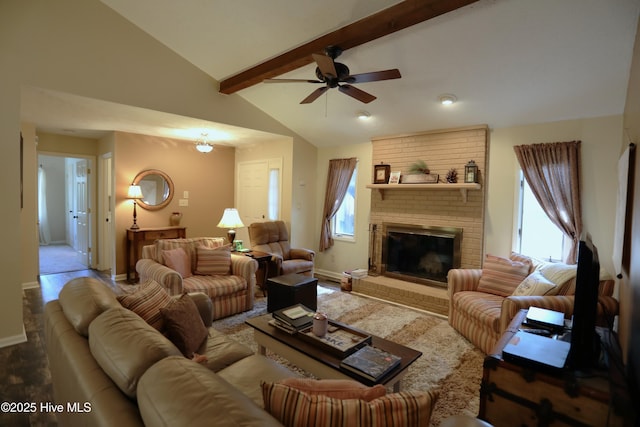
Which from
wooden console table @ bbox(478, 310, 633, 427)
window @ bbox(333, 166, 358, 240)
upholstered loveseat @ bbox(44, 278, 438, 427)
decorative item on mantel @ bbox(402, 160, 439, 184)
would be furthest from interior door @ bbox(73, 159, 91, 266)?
wooden console table @ bbox(478, 310, 633, 427)

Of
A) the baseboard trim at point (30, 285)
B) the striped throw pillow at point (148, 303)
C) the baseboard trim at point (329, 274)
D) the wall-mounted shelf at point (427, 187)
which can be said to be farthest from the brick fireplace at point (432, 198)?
the baseboard trim at point (30, 285)

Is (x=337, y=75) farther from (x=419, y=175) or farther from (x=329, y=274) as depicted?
(x=329, y=274)

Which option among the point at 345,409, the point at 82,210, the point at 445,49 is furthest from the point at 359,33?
the point at 82,210

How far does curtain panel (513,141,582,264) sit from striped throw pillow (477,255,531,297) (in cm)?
62

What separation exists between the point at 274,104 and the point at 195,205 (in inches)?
103

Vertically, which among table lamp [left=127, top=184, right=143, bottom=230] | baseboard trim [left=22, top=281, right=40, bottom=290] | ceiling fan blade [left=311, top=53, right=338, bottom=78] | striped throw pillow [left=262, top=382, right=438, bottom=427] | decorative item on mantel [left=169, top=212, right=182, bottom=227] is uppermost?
ceiling fan blade [left=311, top=53, right=338, bottom=78]

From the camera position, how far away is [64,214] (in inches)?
344

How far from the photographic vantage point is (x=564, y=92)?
3.25 m

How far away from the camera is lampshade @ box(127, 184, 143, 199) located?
5.16 metres

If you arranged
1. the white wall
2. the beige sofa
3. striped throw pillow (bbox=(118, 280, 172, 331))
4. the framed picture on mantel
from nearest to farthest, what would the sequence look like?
the beige sofa → striped throw pillow (bbox=(118, 280, 172, 331)) → the framed picture on mantel → the white wall

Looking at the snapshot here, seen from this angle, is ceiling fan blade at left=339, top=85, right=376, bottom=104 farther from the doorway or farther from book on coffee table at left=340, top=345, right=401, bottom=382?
the doorway

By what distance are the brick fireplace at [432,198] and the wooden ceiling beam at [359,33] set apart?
201 cm

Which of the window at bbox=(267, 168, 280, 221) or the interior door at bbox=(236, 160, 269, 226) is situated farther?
the interior door at bbox=(236, 160, 269, 226)

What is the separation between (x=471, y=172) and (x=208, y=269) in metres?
3.48
